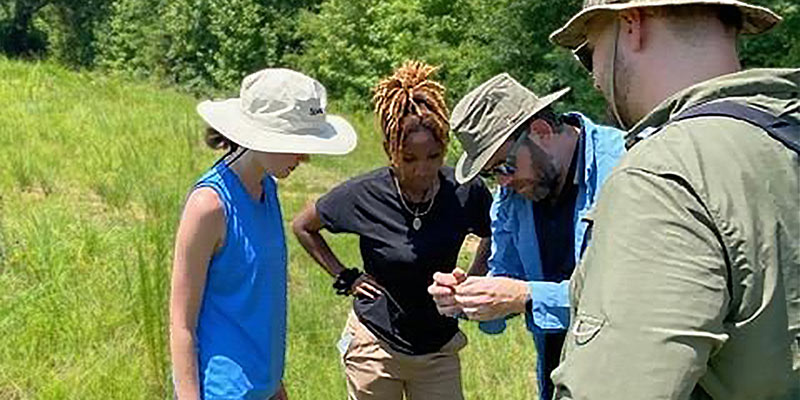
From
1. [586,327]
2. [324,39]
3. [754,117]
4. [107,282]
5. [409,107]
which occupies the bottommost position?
[324,39]

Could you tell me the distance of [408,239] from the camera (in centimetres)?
375

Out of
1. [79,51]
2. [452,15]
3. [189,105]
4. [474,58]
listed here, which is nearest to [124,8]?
[79,51]

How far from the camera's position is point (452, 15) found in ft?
103

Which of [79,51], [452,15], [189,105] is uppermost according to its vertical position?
[189,105]

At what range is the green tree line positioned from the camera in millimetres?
23328

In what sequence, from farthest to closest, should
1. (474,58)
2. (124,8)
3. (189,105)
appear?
(124,8), (474,58), (189,105)

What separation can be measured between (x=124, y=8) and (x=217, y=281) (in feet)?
160

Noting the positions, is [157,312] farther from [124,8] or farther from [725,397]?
[124,8]

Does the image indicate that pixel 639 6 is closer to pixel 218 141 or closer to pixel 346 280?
pixel 218 141

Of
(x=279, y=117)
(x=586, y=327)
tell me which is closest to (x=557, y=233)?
(x=279, y=117)

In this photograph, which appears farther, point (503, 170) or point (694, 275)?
point (503, 170)

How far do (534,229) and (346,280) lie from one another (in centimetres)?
118

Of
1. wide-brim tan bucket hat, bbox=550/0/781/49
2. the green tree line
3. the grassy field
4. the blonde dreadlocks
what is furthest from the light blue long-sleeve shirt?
the green tree line

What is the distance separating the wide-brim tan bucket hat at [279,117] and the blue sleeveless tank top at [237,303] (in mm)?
124
